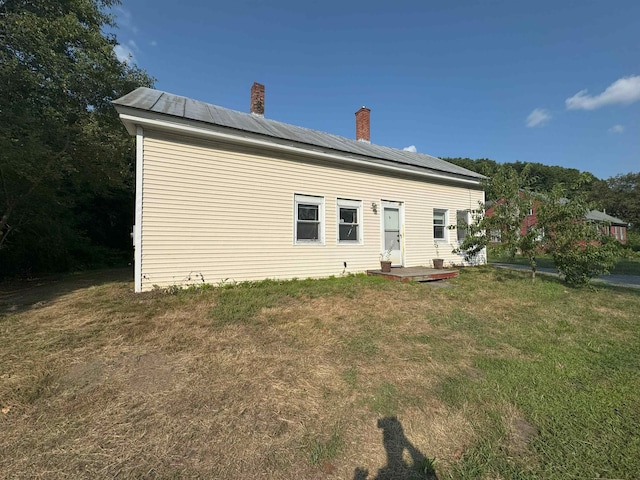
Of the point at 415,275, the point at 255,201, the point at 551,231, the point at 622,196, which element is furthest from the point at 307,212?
the point at 622,196

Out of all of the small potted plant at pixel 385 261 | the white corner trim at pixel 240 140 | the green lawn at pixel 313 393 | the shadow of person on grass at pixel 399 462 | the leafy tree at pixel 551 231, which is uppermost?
the white corner trim at pixel 240 140

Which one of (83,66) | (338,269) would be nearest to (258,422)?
(338,269)

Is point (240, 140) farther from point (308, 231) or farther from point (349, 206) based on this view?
point (349, 206)

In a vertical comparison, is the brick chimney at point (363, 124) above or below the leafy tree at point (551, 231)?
above

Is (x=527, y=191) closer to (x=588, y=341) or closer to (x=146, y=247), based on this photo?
(x=588, y=341)

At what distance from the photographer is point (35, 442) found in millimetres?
2229

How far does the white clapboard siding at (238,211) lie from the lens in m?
6.72

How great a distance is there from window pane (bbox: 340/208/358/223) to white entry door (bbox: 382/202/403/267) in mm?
1182

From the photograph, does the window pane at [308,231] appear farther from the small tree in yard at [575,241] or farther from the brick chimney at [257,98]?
the small tree in yard at [575,241]

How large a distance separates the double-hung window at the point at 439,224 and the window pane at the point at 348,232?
12.8ft

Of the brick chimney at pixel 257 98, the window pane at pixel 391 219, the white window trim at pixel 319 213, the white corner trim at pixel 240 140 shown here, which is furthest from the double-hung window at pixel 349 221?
the brick chimney at pixel 257 98

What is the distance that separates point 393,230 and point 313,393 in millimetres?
8210

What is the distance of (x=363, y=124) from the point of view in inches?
534

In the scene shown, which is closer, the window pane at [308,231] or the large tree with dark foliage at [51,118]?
the large tree with dark foliage at [51,118]
